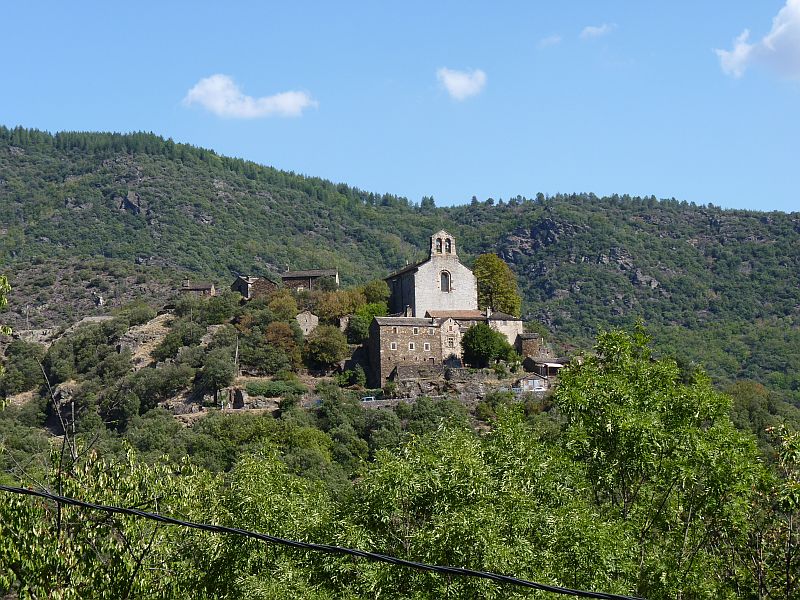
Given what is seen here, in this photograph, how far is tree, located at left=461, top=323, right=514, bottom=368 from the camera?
69.6 metres

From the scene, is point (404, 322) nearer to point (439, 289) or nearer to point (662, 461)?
point (439, 289)

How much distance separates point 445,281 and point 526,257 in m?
117

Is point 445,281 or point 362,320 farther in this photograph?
point 445,281

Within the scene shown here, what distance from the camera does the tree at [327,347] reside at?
2835 inches

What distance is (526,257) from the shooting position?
618ft

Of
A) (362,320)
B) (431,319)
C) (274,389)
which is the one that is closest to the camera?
(431,319)

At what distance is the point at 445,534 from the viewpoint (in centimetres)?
2177

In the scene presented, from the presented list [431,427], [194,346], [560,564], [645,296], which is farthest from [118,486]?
[645,296]

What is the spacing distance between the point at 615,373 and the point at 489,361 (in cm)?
4319

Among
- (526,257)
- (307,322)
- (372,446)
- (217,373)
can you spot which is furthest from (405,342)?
(526,257)

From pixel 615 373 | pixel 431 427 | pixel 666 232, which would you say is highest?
pixel 666 232

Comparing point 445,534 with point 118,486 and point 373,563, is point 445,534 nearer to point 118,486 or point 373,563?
point 373,563

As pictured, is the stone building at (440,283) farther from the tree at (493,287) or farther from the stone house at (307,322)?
the stone house at (307,322)

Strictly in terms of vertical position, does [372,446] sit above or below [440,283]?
Answer: below
